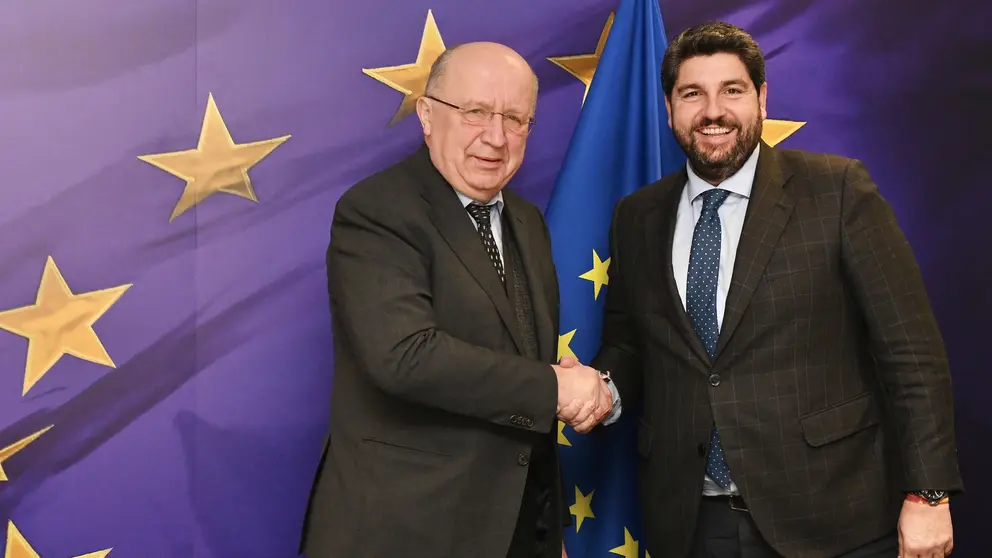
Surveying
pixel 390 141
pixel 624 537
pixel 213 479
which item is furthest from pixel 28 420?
pixel 624 537

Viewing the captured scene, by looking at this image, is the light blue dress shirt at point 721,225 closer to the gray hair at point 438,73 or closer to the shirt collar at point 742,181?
the shirt collar at point 742,181

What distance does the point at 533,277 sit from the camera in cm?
191

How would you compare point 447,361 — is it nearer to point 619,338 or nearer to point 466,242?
point 466,242

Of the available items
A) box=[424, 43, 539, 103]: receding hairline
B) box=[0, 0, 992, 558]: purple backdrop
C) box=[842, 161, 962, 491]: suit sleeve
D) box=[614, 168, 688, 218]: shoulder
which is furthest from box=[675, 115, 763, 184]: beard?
box=[0, 0, 992, 558]: purple backdrop

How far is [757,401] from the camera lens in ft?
5.99

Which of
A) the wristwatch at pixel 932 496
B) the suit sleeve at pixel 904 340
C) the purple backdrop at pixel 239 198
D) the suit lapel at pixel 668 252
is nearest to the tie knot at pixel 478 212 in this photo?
the suit lapel at pixel 668 252

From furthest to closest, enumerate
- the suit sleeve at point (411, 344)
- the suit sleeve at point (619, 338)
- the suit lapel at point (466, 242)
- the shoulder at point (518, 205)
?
the suit sleeve at point (619, 338) → the shoulder at point (518, 205) → the suit lapel at point (466, 242) → the suit sleeve at point (411, 344)

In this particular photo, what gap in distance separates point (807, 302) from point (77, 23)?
6.57ft

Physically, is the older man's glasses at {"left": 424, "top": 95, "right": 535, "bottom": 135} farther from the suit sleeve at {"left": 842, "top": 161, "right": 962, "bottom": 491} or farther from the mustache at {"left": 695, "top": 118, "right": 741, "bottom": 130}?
the suit sleeve at {"left": 842, "top": 161, "right": 962, "bottom": 491}

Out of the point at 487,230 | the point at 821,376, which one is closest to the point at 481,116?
the point at 487,230

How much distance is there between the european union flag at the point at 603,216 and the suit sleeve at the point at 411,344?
69 centimetres

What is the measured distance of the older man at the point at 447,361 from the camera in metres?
1.69

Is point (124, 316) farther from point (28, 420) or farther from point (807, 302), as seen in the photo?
point (807, 302)

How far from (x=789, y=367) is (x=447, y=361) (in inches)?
29.9
